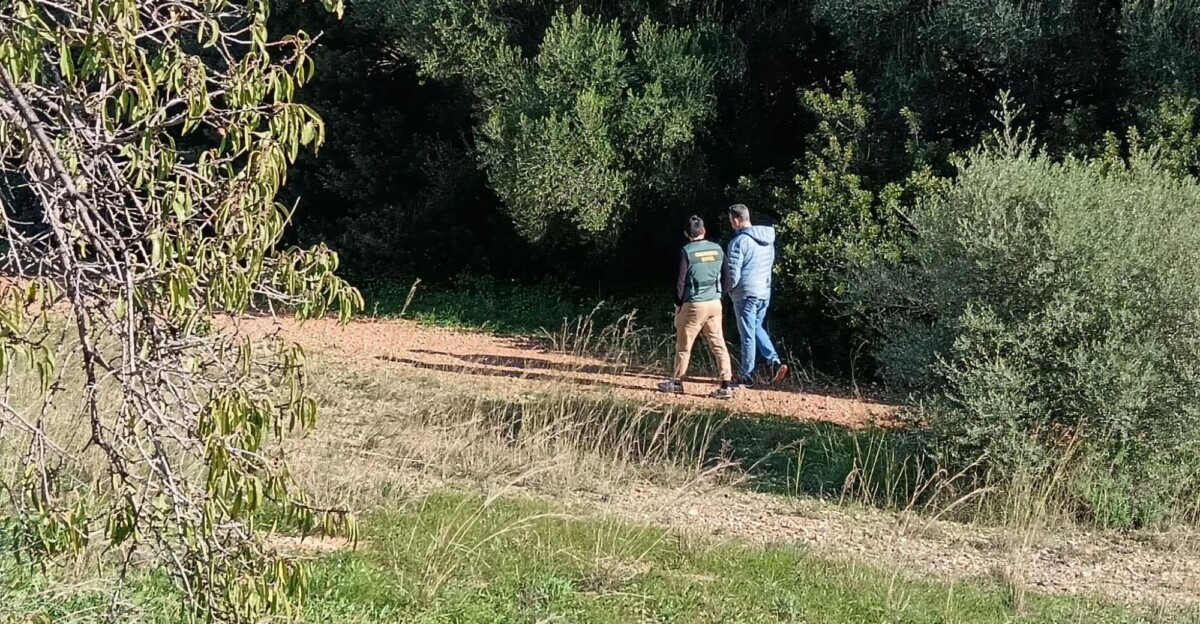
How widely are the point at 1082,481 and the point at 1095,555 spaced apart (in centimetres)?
75

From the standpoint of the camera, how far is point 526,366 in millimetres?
12266

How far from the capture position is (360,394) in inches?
391

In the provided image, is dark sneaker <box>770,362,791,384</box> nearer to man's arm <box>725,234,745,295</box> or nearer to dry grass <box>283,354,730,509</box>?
man's arm <box>725,234,745,295</box>

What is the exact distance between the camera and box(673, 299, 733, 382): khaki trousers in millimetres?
10297

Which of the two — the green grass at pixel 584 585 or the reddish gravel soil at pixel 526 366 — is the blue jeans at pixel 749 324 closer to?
the reddish gravel soil at pixel 526 366

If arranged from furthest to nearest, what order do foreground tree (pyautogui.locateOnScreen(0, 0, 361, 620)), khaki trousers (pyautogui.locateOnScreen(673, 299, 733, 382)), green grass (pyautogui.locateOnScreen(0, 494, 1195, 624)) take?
khaki trousers (pyautogui.locateOnScreen(673, 299, 733, 382))
green grass (pyautogui.locateOnScreen(0, 494, 1195, 624))
foreground tree (pyautogui.locateOnScreen(0, 0, 361, 620))

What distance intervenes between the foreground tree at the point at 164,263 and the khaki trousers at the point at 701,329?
7.53 m

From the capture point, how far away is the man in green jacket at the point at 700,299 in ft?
33.3

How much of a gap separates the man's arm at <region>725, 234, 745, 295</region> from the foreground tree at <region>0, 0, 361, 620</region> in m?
7.71

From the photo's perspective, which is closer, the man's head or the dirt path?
the dirt path

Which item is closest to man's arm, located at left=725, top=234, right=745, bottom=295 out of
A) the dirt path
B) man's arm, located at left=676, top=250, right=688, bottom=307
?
man's arm, located at left=676, top=250, right=688, bottom=307

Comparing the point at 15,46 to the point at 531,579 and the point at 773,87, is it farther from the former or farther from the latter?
the point at 773,87

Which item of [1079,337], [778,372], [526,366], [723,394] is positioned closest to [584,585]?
[1079,337]

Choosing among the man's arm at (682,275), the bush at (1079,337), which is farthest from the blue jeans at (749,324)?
the bush at (1079,337)
